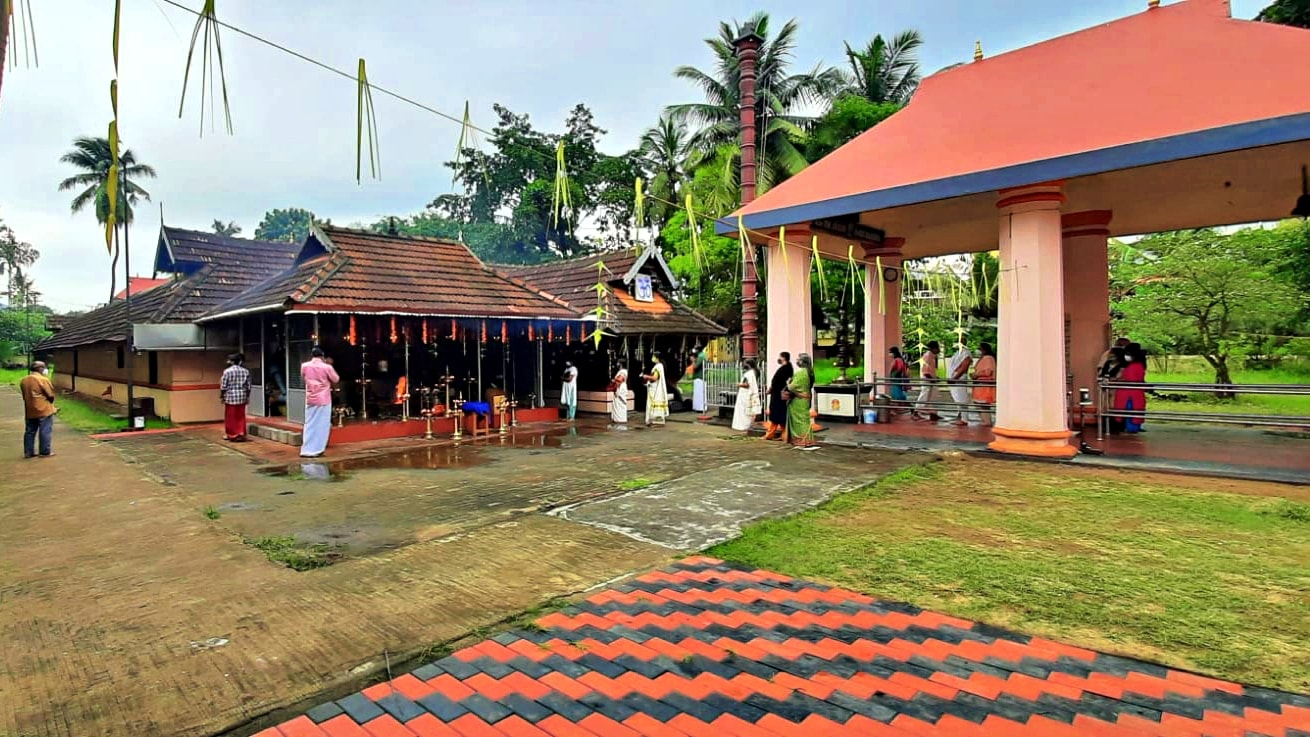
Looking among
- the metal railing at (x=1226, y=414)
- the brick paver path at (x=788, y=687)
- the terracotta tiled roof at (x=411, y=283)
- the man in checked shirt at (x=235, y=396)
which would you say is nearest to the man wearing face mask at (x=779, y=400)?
the metal railing at (x=1226, y=414)

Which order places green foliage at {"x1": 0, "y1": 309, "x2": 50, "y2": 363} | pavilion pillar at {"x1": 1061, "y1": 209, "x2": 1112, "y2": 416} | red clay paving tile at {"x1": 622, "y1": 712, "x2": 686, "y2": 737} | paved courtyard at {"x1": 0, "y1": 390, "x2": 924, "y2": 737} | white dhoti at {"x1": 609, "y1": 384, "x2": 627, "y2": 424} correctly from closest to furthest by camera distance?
red clay paving tile at {"x1": 622, "y1": 712, "x2": 686, "y2": 737} → paved courtyard at {"x1": 0, "y1": 390, "x2": 924, "y2": 737} → pavilion pillar at {"x1": 1061, "y1": 209, "x2": 1112, "y2": 416} → white dhoti at {"x1": 609, "y1": 384, "x2": 627, "y2": 424} → green foliage at {"x1": 0, "y1": 309, "x2": 50, "y2": 363}

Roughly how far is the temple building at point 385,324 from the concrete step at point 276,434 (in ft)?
1.12

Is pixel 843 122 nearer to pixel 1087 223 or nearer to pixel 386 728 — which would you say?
pixel 1087 223

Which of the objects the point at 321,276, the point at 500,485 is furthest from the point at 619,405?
the point at 500,485

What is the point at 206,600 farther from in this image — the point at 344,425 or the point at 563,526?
the point at 344,425

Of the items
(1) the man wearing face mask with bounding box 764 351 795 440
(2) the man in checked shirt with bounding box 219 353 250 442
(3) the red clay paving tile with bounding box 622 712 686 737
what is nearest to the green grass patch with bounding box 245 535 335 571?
(3) the red clay paving tile with bounding box 622 712 686 737

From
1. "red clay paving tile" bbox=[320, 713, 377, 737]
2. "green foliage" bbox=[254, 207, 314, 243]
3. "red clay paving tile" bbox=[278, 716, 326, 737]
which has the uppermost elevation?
"green foliage" bbox=[254, 207, 314, 243]

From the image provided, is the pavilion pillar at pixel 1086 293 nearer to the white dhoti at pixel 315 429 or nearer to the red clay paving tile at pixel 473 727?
the red clay paving tile at pixel 473 727

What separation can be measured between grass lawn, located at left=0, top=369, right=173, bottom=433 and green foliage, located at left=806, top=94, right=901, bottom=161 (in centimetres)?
2000

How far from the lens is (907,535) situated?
5484mm

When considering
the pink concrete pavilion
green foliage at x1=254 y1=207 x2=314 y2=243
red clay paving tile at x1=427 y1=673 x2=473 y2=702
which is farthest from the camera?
green foliage at x1=254 y1=207 x2=314 y2=243

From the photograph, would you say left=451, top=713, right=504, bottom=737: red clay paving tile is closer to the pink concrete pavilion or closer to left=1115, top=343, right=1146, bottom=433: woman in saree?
the pink concrete pavilion

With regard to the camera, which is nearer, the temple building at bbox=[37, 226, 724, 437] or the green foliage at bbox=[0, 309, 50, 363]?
the temple building at bbox=[37, 226, 724, 437]

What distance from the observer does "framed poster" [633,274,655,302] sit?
1811 cm
